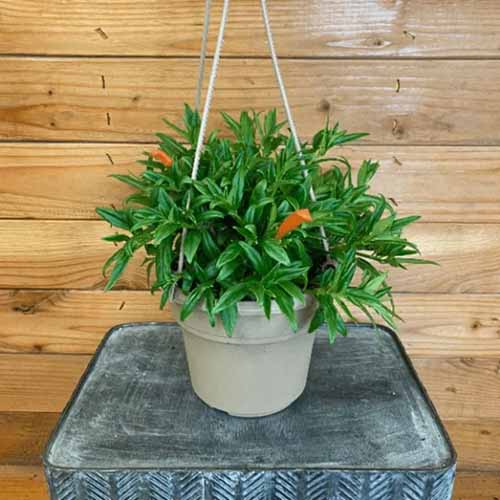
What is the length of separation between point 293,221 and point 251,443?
333mm

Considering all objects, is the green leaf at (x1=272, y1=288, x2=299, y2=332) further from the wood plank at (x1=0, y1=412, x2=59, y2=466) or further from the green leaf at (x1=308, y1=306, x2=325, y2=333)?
the wood plank at (x1=0, y1=412, x2=59, y2=466)

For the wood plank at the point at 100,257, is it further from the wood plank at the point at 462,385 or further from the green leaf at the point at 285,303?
the green leaf at the point at 285,303

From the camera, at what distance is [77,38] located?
989 millimetres

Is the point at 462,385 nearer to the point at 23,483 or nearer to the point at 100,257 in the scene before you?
the point at 100,257

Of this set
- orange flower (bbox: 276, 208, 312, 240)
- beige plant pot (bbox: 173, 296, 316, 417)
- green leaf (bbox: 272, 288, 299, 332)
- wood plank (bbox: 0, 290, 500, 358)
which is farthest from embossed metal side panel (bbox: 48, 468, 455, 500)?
wood plank (bbox: 0, 290, 500, 358)

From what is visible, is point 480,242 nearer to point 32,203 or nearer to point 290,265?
point 290,265

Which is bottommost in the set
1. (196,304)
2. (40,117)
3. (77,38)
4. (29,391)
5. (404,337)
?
(29,391)

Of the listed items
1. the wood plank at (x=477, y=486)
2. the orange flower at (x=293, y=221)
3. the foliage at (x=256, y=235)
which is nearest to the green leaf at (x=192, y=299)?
the foliage at (x=256, y=235)

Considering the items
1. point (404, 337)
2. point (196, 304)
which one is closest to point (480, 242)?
point (404, 337)

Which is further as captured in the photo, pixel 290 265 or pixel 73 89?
pixel 73 89

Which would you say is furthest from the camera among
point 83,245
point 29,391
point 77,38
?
point 29,391

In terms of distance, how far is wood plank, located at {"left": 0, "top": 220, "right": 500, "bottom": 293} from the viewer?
1076 mm

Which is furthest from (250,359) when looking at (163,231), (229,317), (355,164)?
(355,164)

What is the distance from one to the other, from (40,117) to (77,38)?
0.18 meters
